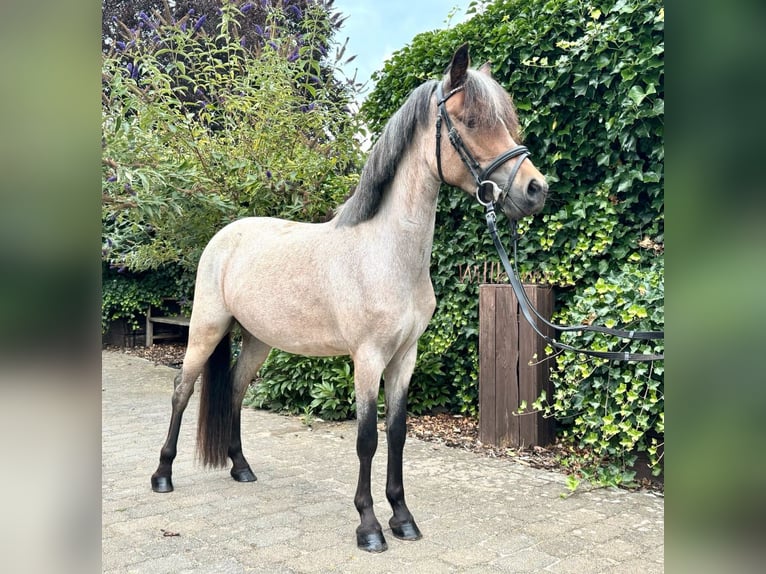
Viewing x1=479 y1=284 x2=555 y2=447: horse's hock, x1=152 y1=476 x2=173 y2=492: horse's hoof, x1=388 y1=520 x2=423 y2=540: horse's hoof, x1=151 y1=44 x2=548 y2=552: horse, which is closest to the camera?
x1=151 y1=44 x2=548 y2=552: horse

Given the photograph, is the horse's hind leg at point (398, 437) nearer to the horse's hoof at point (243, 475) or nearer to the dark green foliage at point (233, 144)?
the horse's hoof at point (243, 475)

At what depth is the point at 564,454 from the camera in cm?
403

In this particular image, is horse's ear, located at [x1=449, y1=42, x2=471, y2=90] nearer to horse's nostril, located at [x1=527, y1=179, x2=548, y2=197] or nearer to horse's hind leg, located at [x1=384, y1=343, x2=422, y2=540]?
horse's nostril, located at [x1=527, y1=179, x2=548, y2=197]

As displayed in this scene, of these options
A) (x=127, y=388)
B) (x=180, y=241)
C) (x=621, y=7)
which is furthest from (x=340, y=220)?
(x=127, y=388)

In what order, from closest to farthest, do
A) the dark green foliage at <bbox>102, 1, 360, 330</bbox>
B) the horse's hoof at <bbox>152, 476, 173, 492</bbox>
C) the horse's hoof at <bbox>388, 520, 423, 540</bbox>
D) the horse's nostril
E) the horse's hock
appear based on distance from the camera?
the horse's nostril
the horse's hoof at <bbox>388, 520, 423, 540</bbox>
the horse's hoof at <bbox>152, 476, 173, 492</bbox>
the horse's hock
the dark green foliage at <bbox>102, 1, 360, 330</bbox>

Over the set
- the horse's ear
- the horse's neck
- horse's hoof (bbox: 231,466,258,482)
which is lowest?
horse's hoof (bbox: 231,466,258,482)

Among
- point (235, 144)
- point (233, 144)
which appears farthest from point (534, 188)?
point (235, 144)

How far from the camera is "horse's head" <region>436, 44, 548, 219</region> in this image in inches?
91.7

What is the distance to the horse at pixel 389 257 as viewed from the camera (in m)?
2.42

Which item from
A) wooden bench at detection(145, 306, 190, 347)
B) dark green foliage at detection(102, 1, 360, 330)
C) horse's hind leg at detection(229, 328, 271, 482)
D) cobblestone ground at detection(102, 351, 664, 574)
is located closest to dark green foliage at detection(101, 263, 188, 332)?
wooden bench at detection(145, 306, 190, 347)

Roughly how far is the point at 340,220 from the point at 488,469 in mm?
2037

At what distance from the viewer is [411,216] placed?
2.66m

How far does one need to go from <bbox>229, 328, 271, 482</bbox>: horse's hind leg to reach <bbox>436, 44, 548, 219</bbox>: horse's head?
1.89m
